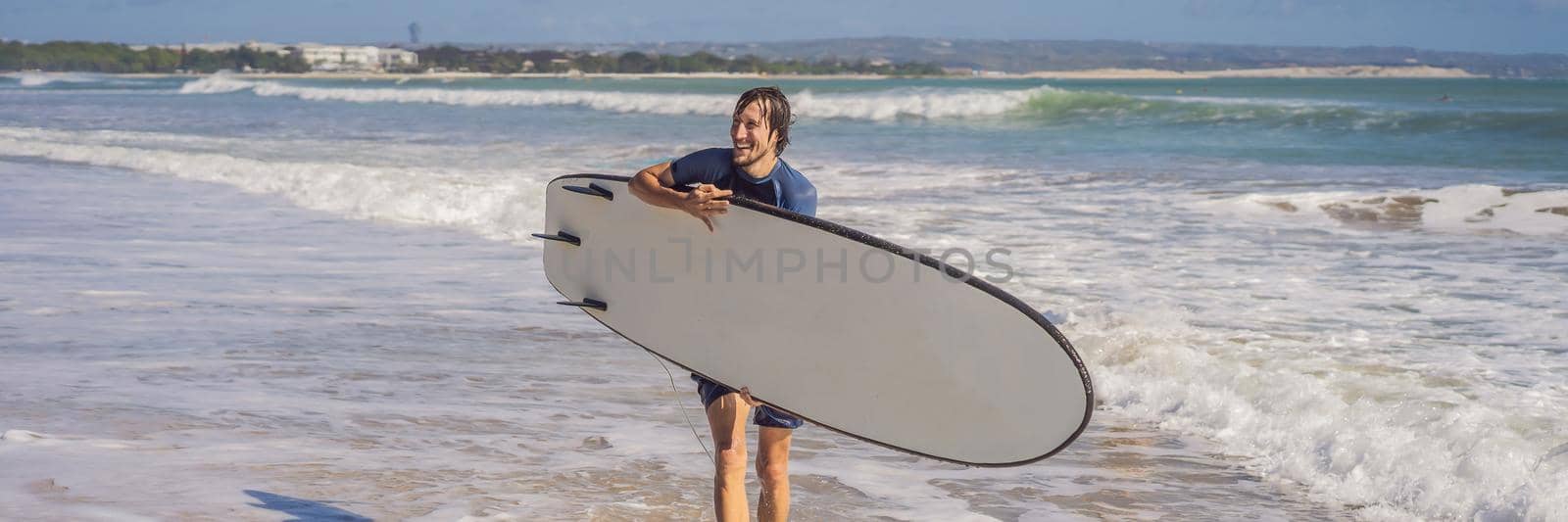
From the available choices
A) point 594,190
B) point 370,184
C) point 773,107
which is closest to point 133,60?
point 370,184

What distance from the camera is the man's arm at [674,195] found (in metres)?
2.79

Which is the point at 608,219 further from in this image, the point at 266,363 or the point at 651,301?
the point at 266,363

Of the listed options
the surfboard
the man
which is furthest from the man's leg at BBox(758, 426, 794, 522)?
the surfboard

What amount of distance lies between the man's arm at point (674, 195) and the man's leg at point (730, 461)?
39cm

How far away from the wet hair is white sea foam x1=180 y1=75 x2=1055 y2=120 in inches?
1133

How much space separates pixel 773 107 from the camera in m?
2.73

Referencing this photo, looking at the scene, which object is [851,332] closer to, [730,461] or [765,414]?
[765,414]

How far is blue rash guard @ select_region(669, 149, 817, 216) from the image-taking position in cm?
282

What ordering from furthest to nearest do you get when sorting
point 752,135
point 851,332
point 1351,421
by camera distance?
1. point 1351,421
2. point 851,332
3. point 752,135

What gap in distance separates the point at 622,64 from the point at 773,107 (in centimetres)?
10625

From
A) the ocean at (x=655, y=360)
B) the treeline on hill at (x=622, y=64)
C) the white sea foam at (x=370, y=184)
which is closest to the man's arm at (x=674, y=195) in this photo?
the ocean at (x=655, y=360)

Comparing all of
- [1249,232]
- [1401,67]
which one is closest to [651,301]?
[1249,232]

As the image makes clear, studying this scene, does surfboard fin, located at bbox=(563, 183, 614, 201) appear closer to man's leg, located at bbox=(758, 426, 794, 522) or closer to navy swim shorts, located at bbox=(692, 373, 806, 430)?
navy swim shorts, located at bbox=(692, 373, 806, 430)

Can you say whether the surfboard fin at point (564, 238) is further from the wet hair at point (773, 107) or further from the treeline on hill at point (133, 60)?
the treeline on hill at point (133, 60)
